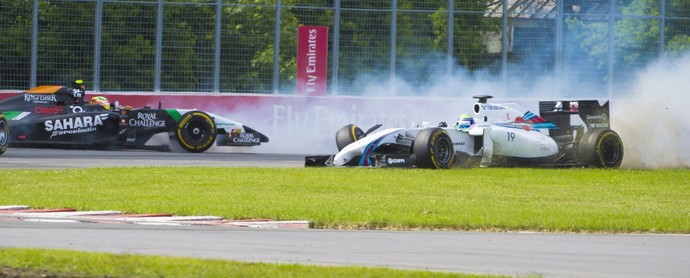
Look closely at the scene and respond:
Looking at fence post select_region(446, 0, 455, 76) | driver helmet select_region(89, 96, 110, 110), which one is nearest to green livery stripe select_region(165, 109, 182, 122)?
driver helmet select_region(89, 96, 110, 110)

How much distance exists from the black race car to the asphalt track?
14456 millimetres

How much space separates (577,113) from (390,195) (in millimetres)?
8679

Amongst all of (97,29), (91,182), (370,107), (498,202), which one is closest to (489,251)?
(498,202)

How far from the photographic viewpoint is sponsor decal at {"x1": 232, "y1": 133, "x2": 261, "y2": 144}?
2723cm

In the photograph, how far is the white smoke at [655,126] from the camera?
81.1ft

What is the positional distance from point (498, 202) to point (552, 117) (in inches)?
341

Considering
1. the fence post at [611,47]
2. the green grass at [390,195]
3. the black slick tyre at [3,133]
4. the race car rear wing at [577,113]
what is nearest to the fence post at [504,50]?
the fence post at [611,47]

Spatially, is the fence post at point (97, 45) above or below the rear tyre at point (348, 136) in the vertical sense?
above

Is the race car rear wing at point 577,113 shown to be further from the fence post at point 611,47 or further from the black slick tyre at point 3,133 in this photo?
the black slick tyre at point 3,133

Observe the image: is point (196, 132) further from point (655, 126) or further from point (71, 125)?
point (655, 126)

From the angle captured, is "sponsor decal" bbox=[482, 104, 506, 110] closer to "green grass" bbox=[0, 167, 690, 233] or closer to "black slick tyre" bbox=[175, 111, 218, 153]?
"green grass" bbox=[0, 167, 690, 233]

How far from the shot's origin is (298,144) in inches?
1150

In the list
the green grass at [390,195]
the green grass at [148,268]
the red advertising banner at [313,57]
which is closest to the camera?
the green grass at [148,268]

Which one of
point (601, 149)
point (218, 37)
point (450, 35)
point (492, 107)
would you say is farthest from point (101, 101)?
point (601, 149)
